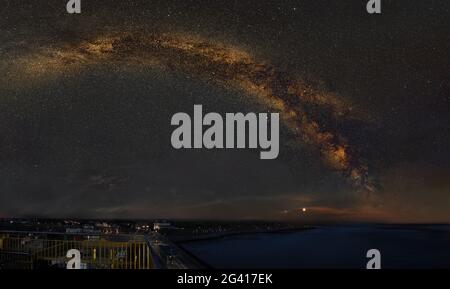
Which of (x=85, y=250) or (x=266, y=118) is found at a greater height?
(x=266, y=118)

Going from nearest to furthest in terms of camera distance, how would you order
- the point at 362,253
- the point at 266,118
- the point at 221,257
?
the point at 266,118, the point at 221,257, the point at 362,253

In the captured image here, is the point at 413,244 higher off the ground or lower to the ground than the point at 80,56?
lower

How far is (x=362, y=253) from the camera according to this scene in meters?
32.5

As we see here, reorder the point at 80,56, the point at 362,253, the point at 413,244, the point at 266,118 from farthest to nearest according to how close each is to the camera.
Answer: the point at 413,244 < the point at 362,253 < the point at 80,56 < the point at 266,118

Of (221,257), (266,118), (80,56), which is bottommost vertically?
(221,257)
